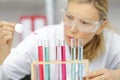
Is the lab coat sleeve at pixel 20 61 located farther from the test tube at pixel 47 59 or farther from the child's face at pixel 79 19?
the test tube at pixel 47 59

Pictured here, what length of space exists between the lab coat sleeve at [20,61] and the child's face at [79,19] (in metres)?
0.18

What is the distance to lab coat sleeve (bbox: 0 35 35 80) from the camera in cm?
123

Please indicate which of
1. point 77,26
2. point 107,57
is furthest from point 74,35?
point 107,57

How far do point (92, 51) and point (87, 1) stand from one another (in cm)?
25

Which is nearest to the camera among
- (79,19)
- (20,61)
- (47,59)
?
(47,59)

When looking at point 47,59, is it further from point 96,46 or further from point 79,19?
point 96,46

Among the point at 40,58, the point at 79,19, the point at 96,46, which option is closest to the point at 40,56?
the point at 40,58

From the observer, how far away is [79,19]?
3.63 feet

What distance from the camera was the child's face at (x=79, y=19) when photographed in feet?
3.64

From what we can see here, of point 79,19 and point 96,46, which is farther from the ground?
point 79,19

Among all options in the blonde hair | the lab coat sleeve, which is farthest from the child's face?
the lab coat sleeve

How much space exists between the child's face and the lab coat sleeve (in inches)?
7.2

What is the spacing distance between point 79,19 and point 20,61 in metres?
0.33

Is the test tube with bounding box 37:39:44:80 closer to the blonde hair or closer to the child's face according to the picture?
the child's face
